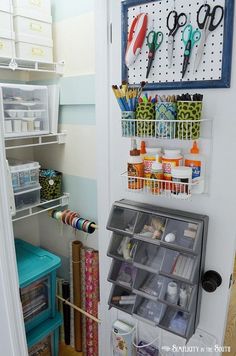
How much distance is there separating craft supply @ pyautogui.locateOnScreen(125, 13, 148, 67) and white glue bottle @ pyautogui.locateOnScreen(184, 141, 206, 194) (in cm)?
40

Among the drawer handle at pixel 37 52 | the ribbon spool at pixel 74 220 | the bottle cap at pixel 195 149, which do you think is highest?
the drawer handle at pixel 37 52

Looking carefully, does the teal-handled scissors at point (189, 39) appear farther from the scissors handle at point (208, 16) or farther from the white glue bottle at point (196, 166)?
the white glue bottle at point (196, 166)

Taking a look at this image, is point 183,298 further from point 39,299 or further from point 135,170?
point 39,299

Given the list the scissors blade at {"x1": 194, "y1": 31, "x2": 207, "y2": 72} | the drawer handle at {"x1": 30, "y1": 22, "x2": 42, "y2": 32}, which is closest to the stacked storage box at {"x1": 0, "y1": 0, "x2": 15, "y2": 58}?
the drawer handle at {"x1": 30, "y1": 22, "x2": 42, "y2": 32}

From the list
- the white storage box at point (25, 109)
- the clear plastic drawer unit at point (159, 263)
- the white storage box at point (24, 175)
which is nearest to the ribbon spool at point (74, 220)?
the white storage box at point (24, 175)

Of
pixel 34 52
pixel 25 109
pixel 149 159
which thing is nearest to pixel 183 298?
pixel 149 159

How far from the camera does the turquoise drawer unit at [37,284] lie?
1648 millimetres

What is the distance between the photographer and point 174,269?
3.70 feet

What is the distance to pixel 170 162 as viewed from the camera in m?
1.08

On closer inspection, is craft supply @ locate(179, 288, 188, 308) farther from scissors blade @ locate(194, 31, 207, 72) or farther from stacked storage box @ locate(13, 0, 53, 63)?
stacked storage box @ locate(13, 0, 53, 63)

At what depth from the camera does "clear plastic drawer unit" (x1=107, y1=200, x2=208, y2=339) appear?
1.10 meters

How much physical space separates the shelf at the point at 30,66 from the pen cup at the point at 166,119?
2.77ft

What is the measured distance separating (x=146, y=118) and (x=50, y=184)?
0.88 m

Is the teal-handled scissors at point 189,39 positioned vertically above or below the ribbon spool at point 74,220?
above
